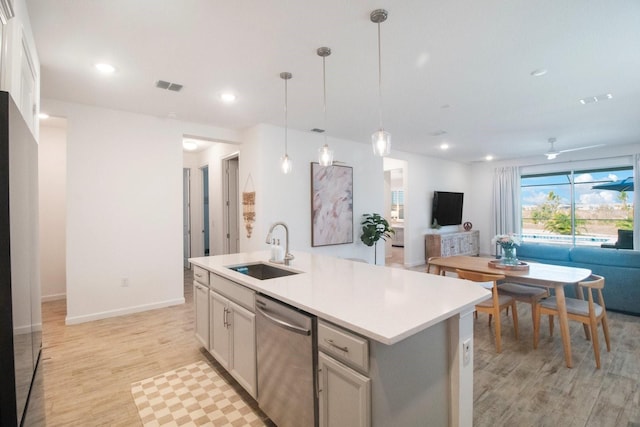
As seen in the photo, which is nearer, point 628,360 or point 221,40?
point 221,40

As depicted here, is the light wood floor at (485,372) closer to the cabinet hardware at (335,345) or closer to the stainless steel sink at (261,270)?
the stainless steel sink at (261,270)

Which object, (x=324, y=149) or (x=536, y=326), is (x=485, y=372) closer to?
(x=536, y=326)

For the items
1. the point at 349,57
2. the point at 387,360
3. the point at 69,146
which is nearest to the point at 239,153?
the point at 69,146

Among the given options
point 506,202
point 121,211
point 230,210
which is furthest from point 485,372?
point 506,202

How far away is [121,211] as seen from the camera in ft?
13.2

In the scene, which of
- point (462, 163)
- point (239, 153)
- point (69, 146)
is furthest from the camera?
point (462, 163)

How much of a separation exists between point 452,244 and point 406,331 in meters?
7.22

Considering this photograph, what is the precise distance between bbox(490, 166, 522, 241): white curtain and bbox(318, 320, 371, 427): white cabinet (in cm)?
822

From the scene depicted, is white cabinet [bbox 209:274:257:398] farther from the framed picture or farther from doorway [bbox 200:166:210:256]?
doorway [bbox 200:166:210:256]

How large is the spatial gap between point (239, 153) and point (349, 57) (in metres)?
2.97

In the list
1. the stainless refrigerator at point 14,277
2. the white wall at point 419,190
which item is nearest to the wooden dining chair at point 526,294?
the stainless refrigerator at point 14,277

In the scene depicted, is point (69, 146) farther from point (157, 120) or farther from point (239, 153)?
point (239, 153)

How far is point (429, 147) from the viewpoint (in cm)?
659

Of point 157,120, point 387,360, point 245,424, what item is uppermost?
point 157,120
